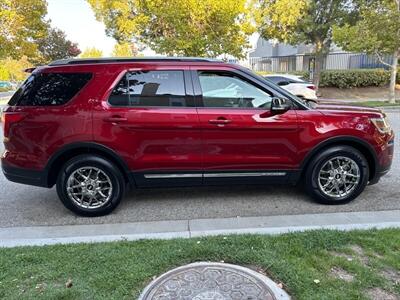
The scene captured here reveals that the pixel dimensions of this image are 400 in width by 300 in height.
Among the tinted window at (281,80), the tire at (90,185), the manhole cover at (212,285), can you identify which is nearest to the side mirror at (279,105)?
the tire at (90,185)

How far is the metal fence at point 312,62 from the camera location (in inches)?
1095

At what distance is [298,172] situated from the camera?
15.9 ft

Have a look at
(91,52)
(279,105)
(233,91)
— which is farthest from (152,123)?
(91,52)

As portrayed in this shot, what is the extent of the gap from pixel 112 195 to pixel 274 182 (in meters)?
2.00

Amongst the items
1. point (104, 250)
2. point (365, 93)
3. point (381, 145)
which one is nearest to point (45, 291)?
point (104, 250)

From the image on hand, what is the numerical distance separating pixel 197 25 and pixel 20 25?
8.41m

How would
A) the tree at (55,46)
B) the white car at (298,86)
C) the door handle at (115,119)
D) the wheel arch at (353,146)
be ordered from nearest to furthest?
the door handle at (115,119) < the wheel arch at (353,146) < the white car at (298,86) < the tree at (55,46)

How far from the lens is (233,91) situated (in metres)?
4.71

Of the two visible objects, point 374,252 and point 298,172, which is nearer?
point 374,252

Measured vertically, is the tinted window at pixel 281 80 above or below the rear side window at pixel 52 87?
above

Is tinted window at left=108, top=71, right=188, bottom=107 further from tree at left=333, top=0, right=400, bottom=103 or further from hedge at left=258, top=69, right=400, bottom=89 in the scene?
hedge at left=258, top=69, right=400, bottom=89

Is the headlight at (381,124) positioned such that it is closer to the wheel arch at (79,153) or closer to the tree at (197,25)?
the wheel arch at (79,153)

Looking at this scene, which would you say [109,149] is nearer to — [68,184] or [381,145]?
[68,184]

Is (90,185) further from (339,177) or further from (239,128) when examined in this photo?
(339,177)
